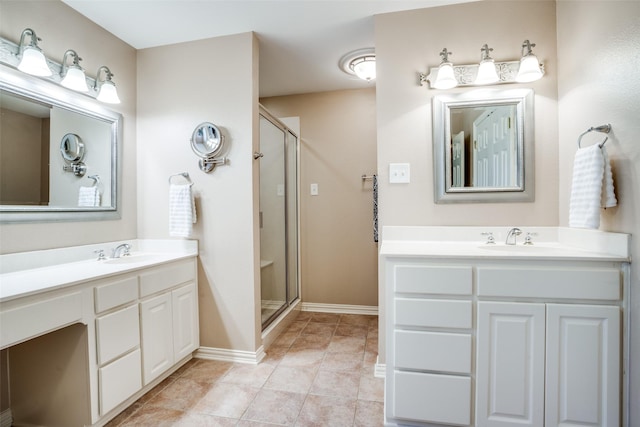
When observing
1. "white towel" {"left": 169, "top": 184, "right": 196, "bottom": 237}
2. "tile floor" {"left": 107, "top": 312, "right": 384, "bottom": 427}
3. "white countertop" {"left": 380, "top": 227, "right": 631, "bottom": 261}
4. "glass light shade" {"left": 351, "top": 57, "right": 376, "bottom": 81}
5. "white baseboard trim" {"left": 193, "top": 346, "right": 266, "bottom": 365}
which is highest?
"glass light shade" {"left": 351, "top": 57, "right": 376, "bottom": 81}

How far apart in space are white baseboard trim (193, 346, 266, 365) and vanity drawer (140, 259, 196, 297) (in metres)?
0.54

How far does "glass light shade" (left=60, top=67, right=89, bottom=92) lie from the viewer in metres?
1.68

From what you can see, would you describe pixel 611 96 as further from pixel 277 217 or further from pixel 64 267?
pixel 64 267

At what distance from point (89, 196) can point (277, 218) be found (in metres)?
1.39

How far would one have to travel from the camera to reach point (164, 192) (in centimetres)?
220

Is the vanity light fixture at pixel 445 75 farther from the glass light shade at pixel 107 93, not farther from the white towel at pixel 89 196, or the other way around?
the white towel at pixel 89 196

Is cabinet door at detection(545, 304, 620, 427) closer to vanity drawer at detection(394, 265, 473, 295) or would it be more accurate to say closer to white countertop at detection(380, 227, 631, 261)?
white countertop at detection(380, 227, 631, 261)

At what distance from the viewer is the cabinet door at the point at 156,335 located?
1679mm

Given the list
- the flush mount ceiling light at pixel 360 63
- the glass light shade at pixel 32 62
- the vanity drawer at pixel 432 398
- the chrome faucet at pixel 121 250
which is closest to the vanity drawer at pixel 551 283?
the vanity drawer at pixel 432 398

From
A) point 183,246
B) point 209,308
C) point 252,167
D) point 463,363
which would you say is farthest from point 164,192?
point 463,363

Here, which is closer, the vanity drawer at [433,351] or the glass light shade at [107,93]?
the vanity drawer at [433,351]

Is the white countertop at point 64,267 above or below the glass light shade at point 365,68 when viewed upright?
below

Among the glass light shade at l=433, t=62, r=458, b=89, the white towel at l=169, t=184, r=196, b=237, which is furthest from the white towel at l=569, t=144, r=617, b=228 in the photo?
the white towel at l=169, t=184, r=196, b=237

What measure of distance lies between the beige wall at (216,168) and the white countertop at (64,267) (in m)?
0.13
